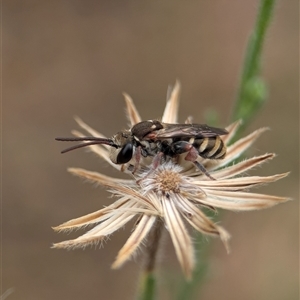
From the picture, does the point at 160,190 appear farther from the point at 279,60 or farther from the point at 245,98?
the point at 279,60

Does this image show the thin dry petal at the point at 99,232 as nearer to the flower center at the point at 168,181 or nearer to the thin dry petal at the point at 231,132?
the flower center at the point at 168,181

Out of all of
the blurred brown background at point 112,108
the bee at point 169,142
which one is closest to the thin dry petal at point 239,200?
the bee at point 169,142

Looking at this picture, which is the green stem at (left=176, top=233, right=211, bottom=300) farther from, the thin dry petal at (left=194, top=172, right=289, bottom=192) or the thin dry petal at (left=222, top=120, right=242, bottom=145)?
the thin dry petal at (left=194, top=172, right=289, bottom=192)

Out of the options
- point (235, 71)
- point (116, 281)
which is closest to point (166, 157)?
point (116, 281)

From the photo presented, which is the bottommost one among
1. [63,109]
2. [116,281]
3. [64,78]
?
[116,281]

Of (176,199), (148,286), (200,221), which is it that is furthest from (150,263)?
(200,221)

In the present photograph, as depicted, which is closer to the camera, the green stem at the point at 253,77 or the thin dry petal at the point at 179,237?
the thin dry petal at the point at 179,237

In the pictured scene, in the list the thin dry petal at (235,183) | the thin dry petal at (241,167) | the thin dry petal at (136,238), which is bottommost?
the thin dry petal at (136,238)

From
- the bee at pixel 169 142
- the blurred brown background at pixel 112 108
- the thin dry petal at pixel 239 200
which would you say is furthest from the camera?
the blurred brown background at pixel 112 108
